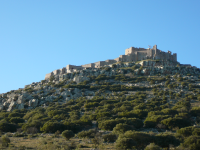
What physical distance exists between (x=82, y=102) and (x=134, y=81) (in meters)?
21.9

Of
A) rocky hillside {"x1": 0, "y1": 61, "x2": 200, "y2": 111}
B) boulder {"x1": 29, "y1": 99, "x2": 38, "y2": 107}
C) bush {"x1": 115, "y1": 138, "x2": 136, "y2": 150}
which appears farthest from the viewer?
rocky hillside {"x1": 0, "y1": 61, "x2": 200, "y2": 111}

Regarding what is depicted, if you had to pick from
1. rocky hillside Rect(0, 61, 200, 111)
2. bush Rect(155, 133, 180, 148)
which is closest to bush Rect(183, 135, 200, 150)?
bush Rect(155, 133, 180, 148)

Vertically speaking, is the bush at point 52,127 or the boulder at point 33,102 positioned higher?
the boulder at point 33,102

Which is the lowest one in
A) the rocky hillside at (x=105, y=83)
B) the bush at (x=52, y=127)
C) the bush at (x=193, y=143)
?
the bush at (x=193, y=143)

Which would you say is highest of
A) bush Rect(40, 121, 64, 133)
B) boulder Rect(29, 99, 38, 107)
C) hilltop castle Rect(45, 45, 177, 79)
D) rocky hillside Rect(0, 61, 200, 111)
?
hilltop castle Rect(45, 45, 177, 79)

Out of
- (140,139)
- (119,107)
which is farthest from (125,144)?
(119,107)

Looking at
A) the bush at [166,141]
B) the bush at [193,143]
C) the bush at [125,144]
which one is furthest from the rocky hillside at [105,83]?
the bush at [193,143]

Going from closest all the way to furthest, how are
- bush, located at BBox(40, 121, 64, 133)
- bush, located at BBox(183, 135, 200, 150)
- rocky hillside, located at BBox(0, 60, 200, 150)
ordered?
bush, located at BBox(183, 135, 200, 150) → rocky hillside, located at BBox(0, 60, 200, 150) → bush, located at BBox(40, 121, 64, 133)

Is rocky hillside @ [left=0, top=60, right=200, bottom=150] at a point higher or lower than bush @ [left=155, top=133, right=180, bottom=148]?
higher

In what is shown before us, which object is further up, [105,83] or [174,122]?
[105,83]

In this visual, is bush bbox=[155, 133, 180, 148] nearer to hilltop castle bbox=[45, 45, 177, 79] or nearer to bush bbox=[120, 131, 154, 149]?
bush bbox=[120, 131, 154, 149]

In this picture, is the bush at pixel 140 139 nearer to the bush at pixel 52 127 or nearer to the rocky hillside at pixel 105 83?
the bush at pixel 52 127

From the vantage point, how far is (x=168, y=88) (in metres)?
61.7

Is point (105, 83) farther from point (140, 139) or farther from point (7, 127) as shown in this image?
point (140, 139)
